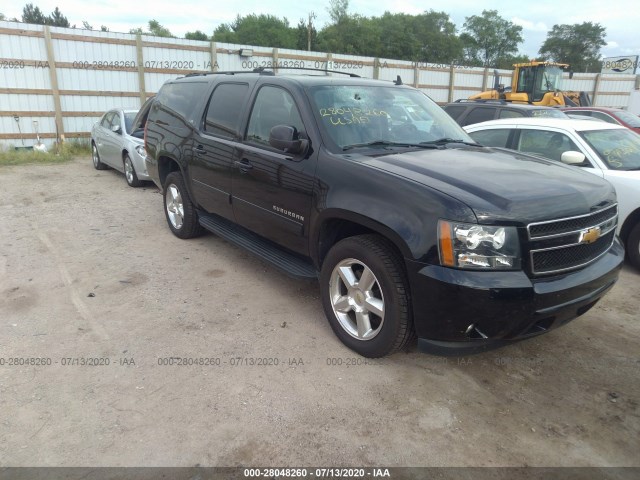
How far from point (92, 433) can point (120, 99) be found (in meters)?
14.0

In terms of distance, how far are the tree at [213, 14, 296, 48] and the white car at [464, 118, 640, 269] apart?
70.1m

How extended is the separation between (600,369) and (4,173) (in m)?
11.9

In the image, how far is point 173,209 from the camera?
20.2 ft

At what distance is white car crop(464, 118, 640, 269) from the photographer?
5.18m

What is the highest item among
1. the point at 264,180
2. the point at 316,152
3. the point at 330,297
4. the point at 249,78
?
the point at 249,78

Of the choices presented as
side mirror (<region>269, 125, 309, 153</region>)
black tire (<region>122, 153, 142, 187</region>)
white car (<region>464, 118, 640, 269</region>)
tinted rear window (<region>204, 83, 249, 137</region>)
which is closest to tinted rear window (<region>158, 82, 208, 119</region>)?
tinted rear window (<region>204, 83, 249, 137</region>)

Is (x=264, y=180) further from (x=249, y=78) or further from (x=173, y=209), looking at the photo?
(x=173, y=209)

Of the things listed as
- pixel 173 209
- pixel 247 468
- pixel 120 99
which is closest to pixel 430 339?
pixel 247 468

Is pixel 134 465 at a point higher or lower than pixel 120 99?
lower

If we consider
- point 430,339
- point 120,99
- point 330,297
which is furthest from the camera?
point 120,99

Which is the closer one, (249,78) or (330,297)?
(330,297)

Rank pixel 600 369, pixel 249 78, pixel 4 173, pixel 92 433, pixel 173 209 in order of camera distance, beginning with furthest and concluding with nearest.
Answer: pixel 4 173
pixel 173 209
pixel 249 78
pixel 600 369
pixel 92 433

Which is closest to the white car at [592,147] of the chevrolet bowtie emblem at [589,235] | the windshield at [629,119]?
the chevrolet bowtie emblem at [589,235]

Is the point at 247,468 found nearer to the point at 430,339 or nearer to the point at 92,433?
the point at 92,433
